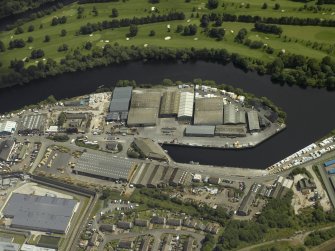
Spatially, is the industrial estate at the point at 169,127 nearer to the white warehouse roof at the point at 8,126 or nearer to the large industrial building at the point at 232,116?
the large industrial building at the point at 232,116

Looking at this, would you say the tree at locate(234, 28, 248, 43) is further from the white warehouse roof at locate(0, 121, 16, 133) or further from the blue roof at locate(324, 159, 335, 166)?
the white warehouse roof at locate(0, 121, 16, 133)

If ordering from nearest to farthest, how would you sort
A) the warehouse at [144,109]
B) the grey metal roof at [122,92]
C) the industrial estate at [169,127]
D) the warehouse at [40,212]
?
the industrial estate at [169,127]
the warehouse at [40,212]
the warehouse at [144,109]
the grey metal roof at [122,92]

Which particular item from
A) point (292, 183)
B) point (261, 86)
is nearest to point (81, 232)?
point (292, 183)

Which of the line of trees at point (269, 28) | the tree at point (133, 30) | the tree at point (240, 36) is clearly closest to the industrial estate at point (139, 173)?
the tree at point (240, 36)

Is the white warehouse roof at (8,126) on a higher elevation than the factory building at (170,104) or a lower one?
lower

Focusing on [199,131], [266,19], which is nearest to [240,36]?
[266,19]

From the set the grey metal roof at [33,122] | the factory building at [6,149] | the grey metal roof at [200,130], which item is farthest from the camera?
the grey metal roof at [33,122]

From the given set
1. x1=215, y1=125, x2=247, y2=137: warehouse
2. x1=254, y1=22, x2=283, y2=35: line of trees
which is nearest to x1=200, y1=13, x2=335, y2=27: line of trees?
x1=254, y1=22, x2=283, y2=35: line of trees
